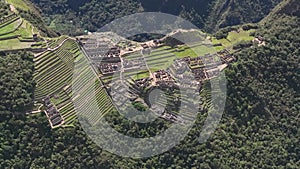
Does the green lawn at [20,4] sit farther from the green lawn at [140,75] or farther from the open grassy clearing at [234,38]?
the open grassy clearing at [234,38]

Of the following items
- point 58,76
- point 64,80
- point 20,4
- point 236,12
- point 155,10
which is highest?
point 20,4

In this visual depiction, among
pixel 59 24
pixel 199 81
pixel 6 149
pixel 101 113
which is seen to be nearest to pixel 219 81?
pixel 199 81

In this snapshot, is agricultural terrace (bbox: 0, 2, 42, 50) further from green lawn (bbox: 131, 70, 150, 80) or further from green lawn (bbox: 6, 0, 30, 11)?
green lawn (bbox: 131, 70, 150, 80)

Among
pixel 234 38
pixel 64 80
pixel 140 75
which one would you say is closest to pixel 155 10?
pixel 234 38

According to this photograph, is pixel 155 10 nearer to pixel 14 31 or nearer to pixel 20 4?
pixel 20 4

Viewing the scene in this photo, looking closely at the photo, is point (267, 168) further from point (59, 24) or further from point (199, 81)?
point (59, 24)

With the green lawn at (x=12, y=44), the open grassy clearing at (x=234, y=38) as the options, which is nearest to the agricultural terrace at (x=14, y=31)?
the green lawn at (x=12, y=44)
